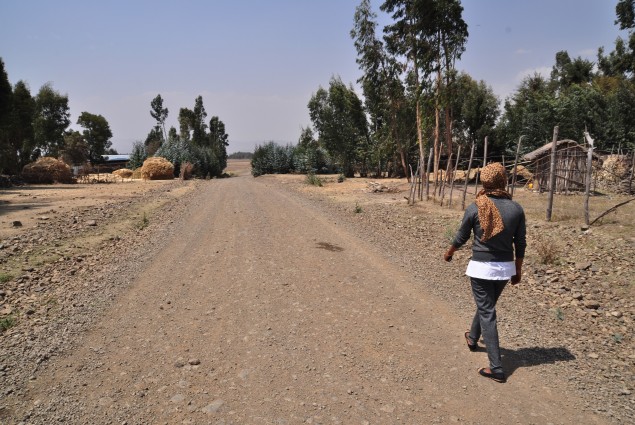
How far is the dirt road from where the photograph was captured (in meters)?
3.06

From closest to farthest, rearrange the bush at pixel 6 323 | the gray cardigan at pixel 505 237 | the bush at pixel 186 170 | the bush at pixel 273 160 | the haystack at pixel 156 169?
1. the gray cardigan at pixel 505 237
2. the bush at pixel 6 323
3. the haystack at pixel 156 169
4. the bush at pixel 186 170
5. the bush at pixel 273 160

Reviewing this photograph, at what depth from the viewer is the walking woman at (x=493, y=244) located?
3.61 meters

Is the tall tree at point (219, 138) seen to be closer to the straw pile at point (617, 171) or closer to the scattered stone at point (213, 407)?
the straw pile at point (617, 171)

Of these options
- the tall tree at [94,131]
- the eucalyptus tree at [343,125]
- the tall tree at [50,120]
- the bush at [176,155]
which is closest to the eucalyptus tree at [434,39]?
the eucalyptus tree at [343,125]

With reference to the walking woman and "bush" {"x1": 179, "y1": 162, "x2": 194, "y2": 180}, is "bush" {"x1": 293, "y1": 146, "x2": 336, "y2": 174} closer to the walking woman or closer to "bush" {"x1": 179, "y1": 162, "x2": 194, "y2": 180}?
"bush" {"x1": 179, "y1": 162, "x2": 194, "y2": 180}

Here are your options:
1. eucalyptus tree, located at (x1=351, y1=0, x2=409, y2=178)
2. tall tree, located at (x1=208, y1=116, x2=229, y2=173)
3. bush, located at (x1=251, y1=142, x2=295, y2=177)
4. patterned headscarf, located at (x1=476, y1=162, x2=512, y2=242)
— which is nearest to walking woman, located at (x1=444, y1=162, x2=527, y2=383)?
patterned headscarf, located at (x1=476, y1=162, x2=512, y2=242)

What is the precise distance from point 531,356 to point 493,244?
47.2 inches

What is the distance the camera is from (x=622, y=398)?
3.20 m

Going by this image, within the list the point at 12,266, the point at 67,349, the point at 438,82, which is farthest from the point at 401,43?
the point at 67,349

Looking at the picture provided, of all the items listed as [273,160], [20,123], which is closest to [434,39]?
[273,160]

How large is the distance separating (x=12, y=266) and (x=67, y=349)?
3721 millimetres

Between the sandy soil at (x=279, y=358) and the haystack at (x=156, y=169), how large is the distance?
25800 millimetres

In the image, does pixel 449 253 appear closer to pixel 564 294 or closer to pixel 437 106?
pixel 564 294

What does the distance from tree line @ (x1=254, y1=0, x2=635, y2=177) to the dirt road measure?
1108 cm
